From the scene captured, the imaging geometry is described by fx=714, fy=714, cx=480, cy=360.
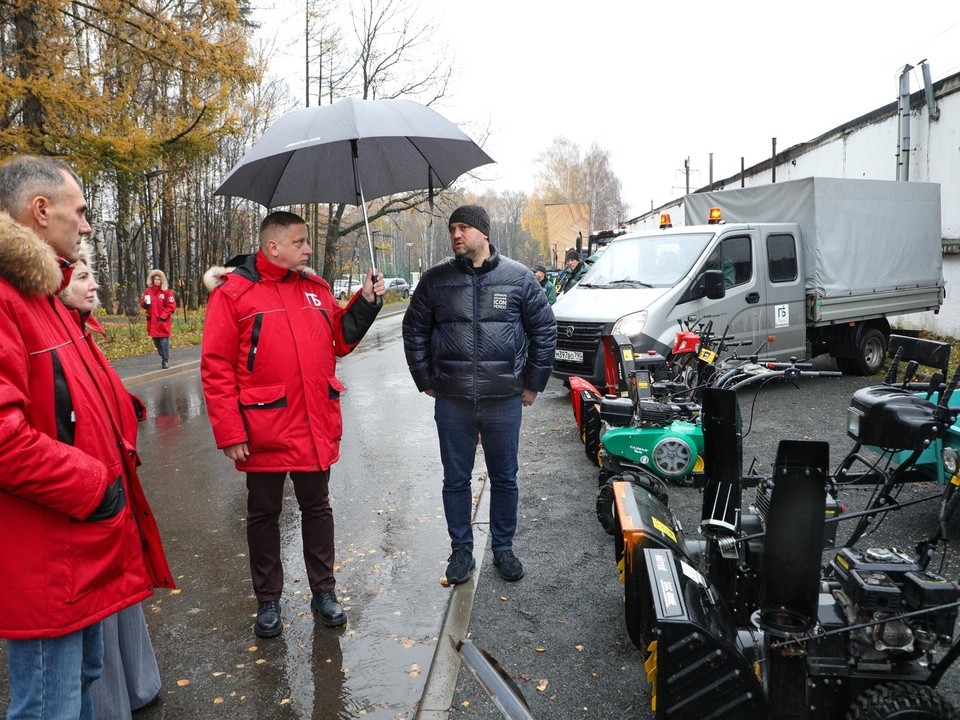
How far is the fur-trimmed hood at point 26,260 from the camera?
79.7 inches

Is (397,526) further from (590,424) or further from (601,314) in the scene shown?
(601,314)

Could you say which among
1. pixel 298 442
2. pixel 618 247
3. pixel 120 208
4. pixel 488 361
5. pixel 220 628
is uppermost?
pixel 120 208

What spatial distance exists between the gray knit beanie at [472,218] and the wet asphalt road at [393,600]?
72.8 inches

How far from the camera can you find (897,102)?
54.3ft

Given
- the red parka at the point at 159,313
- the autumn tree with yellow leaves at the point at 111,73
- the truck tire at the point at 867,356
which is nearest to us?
the truck tire at the point at 867,356

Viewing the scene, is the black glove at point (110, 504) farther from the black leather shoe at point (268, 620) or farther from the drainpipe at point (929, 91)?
the drainpipe at point (929, 91)

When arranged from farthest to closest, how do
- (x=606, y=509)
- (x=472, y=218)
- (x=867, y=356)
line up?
(x=867, y=356), (x=606, y=509), (x=472, y=218)

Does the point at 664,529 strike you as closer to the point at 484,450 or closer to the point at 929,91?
the point at 484,450

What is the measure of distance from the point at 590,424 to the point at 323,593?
2.97 m

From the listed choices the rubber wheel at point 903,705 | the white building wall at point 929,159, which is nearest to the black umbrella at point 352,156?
the rubber wheel at point 903,705

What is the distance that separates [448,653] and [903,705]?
1974 mm

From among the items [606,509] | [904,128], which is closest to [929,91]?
[904,128]

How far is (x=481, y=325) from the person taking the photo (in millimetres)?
4156

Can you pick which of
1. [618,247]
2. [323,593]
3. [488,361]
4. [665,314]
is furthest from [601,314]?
[323,593]
